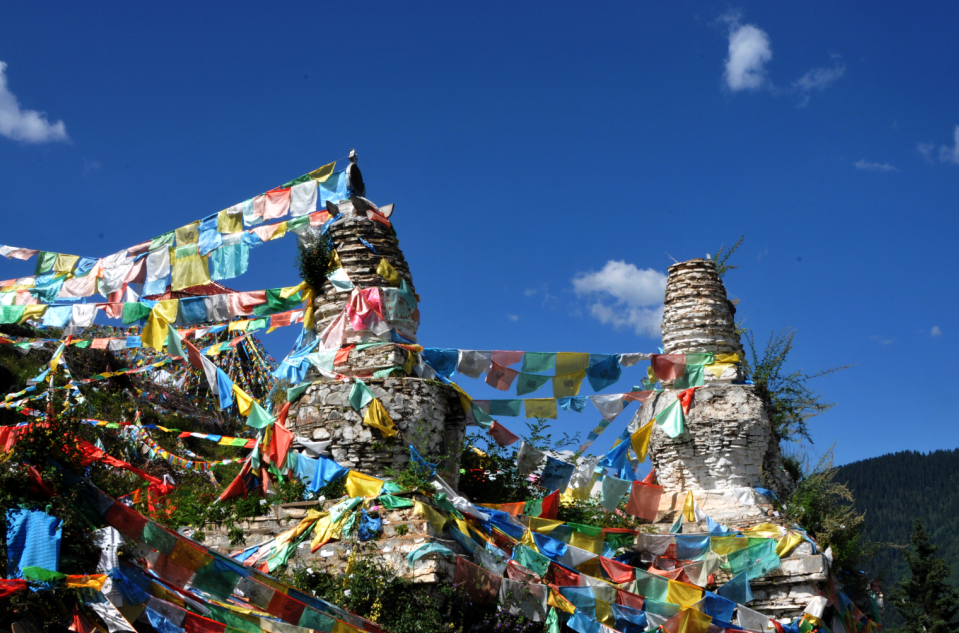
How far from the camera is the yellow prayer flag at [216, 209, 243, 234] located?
43.0 feet

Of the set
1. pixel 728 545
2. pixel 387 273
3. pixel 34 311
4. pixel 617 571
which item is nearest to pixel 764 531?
pixel 728 545

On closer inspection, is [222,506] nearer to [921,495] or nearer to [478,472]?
[478,472]

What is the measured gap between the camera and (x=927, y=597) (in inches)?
888

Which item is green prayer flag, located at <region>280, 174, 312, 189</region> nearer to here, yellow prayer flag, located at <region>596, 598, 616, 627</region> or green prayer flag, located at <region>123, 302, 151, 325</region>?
green prayer flag, located at <region>123, 302, 151, 325</region>

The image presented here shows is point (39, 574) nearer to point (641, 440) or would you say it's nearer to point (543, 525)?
point (543, 525)

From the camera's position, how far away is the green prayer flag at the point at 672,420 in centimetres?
1300

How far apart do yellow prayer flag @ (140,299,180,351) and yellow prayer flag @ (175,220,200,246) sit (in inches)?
60.9

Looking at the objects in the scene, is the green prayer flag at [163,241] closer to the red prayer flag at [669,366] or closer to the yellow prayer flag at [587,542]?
the yellow prayer flag at [587,542]

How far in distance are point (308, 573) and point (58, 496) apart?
2979 mm

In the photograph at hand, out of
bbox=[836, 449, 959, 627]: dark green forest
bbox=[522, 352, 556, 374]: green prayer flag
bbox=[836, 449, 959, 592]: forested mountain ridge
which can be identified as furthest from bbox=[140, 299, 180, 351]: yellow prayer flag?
bbox=[836, 449, 959, 592]: forested mountain ridge

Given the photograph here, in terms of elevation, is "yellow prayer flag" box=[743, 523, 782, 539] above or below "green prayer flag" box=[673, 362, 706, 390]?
below

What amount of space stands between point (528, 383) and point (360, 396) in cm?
306

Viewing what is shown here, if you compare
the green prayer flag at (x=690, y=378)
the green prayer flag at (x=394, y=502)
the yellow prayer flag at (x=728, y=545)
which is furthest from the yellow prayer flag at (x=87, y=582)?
the green prayer flag at (x=690, y=378)

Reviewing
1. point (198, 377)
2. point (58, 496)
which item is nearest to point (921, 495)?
point (198, 377)
